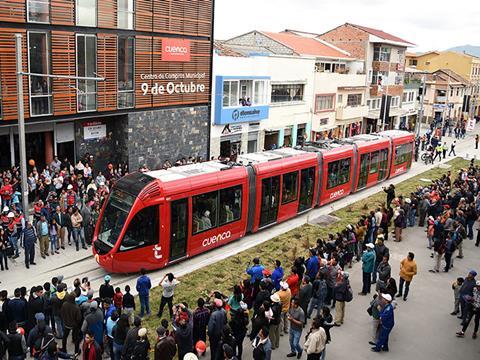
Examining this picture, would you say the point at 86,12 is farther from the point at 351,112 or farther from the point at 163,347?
the point at 351,112

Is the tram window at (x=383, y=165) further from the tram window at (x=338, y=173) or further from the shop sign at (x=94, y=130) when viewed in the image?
the shop sign at (x=94, y=130)

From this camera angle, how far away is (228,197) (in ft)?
59.2

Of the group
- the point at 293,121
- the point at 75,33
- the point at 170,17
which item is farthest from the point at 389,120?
the point at 75,33

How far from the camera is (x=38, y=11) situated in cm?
2059

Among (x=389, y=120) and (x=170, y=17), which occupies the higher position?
(x=170, y=17)

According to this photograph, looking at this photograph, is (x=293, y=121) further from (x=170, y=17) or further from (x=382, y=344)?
(x=382, y=344)

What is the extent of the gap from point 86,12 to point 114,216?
11.7 meters

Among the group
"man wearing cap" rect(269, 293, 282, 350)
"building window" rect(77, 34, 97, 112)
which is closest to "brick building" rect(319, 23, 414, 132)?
"building window" rect(77, 34, 97, 112)

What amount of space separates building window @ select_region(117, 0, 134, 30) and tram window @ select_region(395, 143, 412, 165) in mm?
17685

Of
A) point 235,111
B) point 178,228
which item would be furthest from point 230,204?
point 235,111

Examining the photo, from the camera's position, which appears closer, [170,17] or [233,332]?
[233,332]

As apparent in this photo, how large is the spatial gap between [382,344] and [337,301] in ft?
4.99

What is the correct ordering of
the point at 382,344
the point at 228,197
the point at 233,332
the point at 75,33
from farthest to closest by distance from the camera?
the point at 75,33, the point at 228,197, the point at 382,344, the point at 233,332

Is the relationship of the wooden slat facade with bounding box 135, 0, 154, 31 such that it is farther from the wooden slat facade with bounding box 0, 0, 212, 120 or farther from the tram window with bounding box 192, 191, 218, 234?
the tram window with bounding box 192, 191, 218, 234
